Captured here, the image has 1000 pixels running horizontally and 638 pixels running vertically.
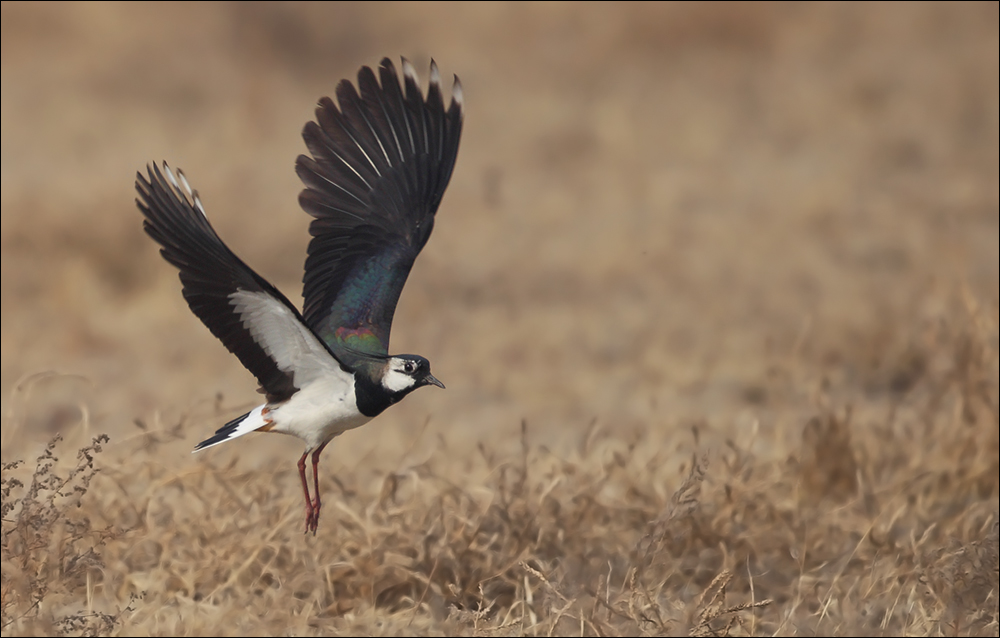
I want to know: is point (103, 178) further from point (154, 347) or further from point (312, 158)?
point (312, 158)

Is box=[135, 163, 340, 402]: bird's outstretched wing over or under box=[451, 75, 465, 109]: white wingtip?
under

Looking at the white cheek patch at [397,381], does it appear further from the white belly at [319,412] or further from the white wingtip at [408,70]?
the white wingtip at [408,70]

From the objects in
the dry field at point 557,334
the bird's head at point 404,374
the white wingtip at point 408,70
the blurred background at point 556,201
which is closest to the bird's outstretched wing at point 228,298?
the bird's head at point 404,374

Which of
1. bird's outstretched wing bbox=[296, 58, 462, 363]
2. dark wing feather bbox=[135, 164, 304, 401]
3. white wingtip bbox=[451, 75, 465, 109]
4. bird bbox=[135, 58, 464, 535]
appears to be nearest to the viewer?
dark wing feather bbox=[135, 164, 304, 401]

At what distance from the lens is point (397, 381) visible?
3439 millimetres

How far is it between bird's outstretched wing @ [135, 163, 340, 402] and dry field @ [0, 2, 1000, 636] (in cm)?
38

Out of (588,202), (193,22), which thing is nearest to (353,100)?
(588,202)

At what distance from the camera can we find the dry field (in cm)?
470

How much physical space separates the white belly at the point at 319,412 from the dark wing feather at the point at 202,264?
8 centimetres

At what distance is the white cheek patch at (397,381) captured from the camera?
3430 mm

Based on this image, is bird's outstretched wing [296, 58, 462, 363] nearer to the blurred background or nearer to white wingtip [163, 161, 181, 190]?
white wingtip [163, 161, 181, 190]

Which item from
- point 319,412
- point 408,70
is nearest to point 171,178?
point 319,412

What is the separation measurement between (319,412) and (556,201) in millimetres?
7129

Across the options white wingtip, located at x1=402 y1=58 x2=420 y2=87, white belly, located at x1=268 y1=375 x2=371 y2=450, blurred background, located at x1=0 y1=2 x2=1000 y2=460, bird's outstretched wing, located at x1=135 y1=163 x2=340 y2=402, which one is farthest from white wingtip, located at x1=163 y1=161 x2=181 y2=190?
blurred background, located at x1=0 y1=2 x2=1000 y2=460
